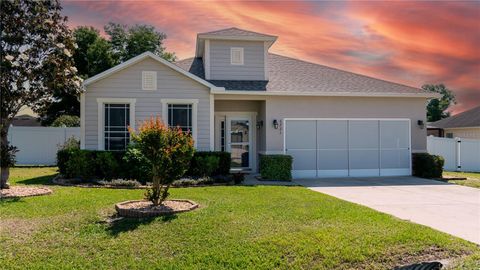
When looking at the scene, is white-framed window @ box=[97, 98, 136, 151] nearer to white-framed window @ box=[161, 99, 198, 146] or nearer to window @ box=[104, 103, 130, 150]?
window @ box=[104, 103, 130, 150]

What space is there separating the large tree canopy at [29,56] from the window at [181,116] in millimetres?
4271

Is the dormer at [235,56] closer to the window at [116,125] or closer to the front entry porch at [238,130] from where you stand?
the front entry porch at [238,130]

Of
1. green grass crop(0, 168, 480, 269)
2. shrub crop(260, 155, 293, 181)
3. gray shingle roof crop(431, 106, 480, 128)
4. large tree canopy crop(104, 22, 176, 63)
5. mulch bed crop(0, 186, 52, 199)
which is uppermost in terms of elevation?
large tree canopy crop(104, 22, 176, 63)

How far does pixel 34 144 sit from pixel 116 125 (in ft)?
32.0

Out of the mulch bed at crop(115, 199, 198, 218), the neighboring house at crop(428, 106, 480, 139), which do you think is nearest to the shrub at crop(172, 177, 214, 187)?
the mulch bed at crop(115, 199, 198, 218)

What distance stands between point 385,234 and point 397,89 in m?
11.9

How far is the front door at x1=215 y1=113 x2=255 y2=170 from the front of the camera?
1755 cm

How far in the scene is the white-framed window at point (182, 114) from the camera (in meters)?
15.3

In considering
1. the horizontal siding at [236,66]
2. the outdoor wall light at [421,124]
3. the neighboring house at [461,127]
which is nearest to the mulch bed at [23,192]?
the horizontal siding at [236,66]

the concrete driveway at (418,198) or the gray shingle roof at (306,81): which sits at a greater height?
the gray shingle roof at (306,81)

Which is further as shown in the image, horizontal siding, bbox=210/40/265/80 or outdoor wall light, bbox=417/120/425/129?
horizontal siding, bbox=210/40/265/80

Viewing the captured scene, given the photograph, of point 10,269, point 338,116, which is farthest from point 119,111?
point 10,269

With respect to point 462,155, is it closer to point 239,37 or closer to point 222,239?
point 239,37

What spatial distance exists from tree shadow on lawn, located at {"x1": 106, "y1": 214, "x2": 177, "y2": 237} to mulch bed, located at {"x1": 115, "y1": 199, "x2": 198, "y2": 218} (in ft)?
0.57
